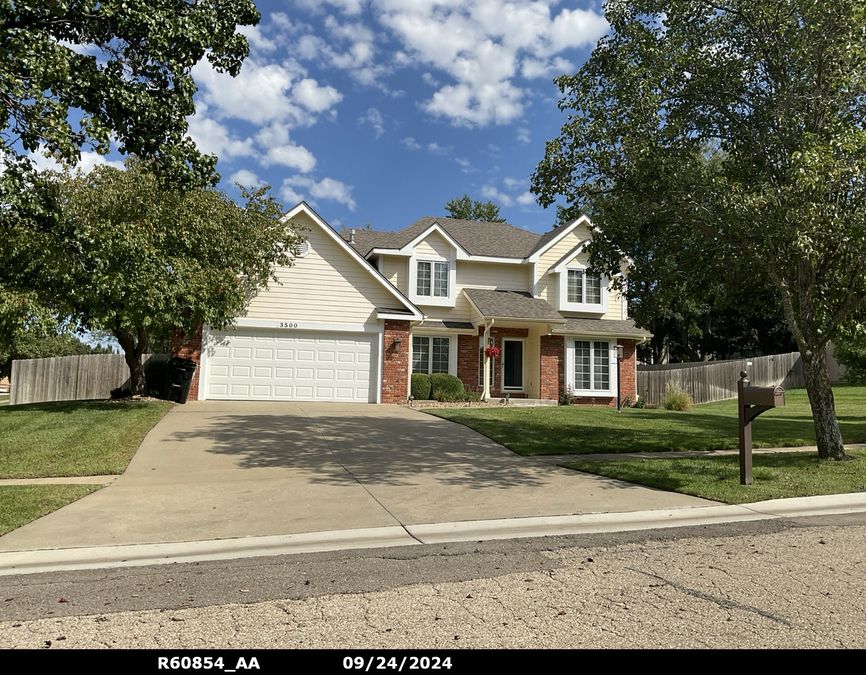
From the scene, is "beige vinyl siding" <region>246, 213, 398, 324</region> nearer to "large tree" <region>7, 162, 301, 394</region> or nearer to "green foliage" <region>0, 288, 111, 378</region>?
"large tree" <region>7, 162, 301, 394</region>

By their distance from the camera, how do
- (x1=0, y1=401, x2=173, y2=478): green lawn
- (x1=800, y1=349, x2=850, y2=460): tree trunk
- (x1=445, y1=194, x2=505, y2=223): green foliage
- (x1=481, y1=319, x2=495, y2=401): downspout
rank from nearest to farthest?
(x1=0, y1=401, x2=173, y2=478): green lawn < (x1=800, y1=349, x2=850, y2=460): tree trunk < (x1=481, y1=319, x2=495, y2=401): downspout < (x1=445, y1=194, x2=505, y2=223): green foliage

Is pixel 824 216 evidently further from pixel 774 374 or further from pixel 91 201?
pixel 774 374

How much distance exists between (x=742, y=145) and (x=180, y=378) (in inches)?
595

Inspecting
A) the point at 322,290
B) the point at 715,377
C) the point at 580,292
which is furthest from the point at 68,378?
the point at 715,377

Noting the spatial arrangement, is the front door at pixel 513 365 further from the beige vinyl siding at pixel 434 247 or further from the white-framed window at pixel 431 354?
the beige vinyl siding at pixel 434 247

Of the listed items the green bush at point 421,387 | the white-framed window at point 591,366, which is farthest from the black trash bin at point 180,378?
the white-framed window at point 591,366

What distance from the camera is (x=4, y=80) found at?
8234 mm

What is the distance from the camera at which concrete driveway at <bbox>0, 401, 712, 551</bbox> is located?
21.9ft

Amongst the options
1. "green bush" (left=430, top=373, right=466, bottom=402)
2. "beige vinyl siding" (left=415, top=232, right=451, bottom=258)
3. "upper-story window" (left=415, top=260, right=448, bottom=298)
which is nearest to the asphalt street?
"green bush" (left=430, top=373, right=466, bottom=402)

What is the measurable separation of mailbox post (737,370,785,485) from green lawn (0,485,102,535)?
8.48m

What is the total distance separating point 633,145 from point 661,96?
1.11 meters

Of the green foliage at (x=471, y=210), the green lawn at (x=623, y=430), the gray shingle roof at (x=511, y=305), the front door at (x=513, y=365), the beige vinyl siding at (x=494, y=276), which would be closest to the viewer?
the green lawn at (x=623, y=430)

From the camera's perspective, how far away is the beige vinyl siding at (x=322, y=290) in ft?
65.9

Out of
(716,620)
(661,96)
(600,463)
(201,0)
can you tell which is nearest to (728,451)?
→ (600,463)
